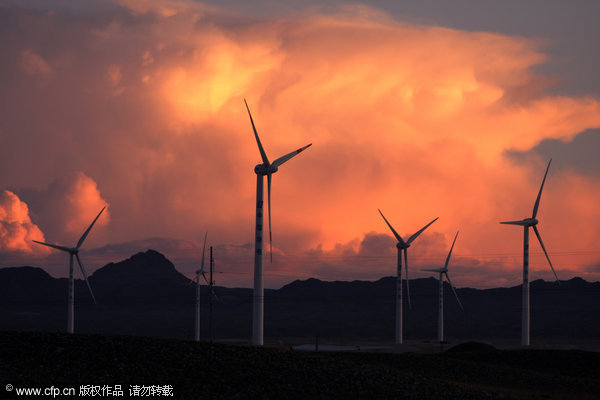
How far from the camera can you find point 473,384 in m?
80.6

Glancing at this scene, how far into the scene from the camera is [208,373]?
6494 cm

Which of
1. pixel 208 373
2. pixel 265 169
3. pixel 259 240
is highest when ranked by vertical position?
pixel 265 169

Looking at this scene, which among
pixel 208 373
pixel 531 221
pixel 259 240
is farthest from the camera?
pixel 531 221

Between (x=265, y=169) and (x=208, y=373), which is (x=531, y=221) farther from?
(x=208, y=373)

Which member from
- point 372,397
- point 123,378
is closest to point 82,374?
point 123,378

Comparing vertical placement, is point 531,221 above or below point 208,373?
above

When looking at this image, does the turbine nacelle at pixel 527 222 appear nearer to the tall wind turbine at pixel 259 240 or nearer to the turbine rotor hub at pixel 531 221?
the turbine rotor hub at pixel 531 221

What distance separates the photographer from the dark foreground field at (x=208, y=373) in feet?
200

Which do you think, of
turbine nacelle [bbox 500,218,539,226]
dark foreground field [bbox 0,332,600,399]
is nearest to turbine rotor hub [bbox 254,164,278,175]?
dark foreground field [bbox 0,332,600,399]

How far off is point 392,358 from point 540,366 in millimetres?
19479

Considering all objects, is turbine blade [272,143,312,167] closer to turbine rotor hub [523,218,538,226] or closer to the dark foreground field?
the dark foreground field

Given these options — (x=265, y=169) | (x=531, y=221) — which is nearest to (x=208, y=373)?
(x=265, y=169)

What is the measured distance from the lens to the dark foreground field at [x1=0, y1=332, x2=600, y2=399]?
60.9 m

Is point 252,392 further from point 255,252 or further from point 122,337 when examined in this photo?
point 255,252
